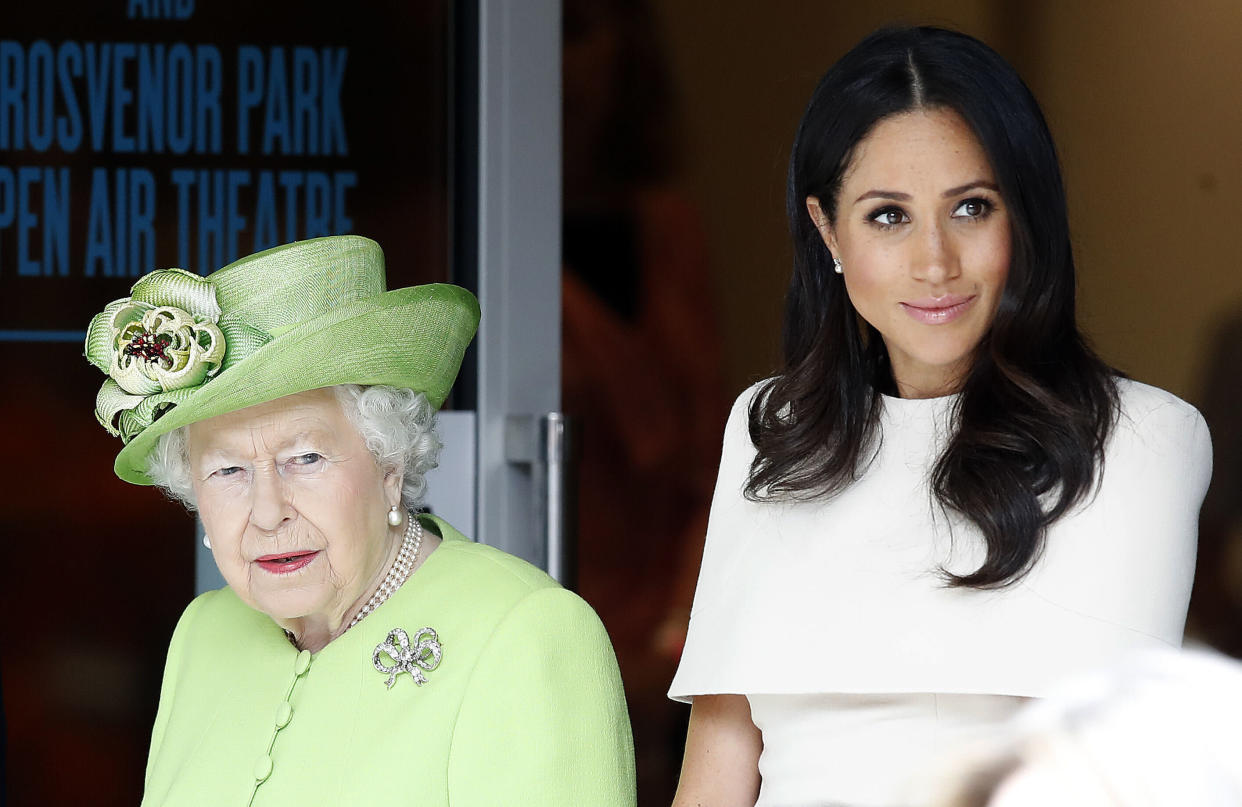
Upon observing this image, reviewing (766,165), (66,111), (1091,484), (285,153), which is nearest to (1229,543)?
(1091,484)

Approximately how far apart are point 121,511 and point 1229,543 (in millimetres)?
2455

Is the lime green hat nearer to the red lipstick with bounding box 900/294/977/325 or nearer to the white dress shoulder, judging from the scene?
the white dress shoulder

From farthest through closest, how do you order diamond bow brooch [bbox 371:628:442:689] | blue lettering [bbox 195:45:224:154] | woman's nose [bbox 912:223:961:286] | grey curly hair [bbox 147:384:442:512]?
1. blue lettering [bbox 195:45:224:154]
2. grey curly hair [bbox 147:384:442:512]
3. diamond bow brooch [bbox 371:628:442:689]
4. woman's nose [bbox 912:223:961:286]

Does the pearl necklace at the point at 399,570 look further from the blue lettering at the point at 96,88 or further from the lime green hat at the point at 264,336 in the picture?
the blue lettering at the point at 96,88

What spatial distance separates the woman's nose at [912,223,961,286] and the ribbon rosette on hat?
0.90 metres

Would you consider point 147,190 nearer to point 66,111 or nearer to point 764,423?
point 66,111

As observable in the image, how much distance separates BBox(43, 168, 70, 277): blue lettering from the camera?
11.7 feet

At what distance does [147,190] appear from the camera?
11.9 ft

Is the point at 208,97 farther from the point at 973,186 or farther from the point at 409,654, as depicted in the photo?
the point at 973,186

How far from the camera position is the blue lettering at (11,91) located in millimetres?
3570

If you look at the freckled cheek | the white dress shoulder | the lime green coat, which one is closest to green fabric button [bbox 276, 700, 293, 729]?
the lime green coat

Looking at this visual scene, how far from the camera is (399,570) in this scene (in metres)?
2.14

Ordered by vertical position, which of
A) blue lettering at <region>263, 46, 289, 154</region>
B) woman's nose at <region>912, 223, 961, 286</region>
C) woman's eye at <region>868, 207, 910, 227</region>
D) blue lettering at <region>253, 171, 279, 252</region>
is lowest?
woman's nose at <region>912, 223, 961, 286</region>

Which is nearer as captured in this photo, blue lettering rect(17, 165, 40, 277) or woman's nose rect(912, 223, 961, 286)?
woman's nose rect(912, 223, 961, 286)
